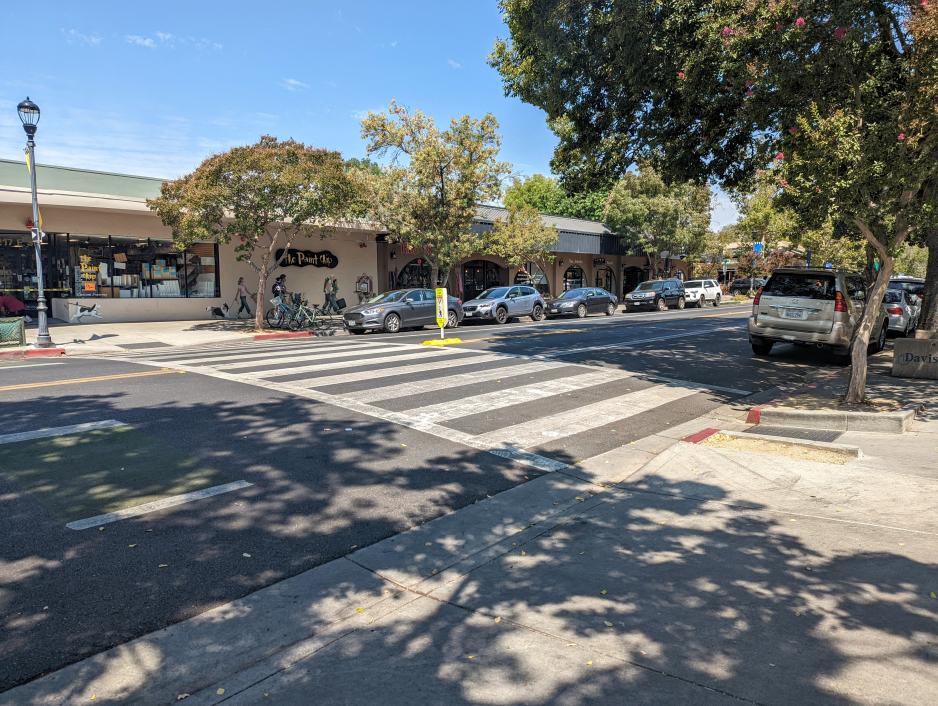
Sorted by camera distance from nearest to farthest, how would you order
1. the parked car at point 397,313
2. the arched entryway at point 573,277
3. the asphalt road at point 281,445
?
1. the asphalt road at point 281,445
2. the parked car at point 397,313
3. the arched entryway at point 573,277

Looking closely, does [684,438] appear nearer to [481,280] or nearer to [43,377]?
[43,377]

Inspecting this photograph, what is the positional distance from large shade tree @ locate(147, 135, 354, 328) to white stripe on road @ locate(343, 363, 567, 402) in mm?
11052

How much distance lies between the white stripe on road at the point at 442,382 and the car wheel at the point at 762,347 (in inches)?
203

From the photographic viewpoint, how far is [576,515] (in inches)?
207

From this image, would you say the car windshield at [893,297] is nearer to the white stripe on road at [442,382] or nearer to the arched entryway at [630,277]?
the white stripe on road at [442,382]

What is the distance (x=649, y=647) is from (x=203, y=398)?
7502 mm

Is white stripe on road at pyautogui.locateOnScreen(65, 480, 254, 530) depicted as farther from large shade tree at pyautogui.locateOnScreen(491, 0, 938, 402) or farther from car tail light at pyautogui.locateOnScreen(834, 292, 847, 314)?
car tail light at pyautogui.locateOnScreen(834, 292, 847, 314)

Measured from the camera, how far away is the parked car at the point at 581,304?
96.3 ft

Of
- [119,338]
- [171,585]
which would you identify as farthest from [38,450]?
[119,338]

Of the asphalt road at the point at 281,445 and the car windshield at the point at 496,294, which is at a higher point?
the car windshield at the point at 496,294

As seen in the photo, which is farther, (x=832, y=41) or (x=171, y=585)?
(x=832, y=41)

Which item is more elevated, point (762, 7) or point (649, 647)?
point (762, 7)

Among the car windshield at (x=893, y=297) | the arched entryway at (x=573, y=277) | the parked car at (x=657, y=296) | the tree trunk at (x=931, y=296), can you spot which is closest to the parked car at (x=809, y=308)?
the tree trunk at (x=931, y=296)

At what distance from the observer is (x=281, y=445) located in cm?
682
